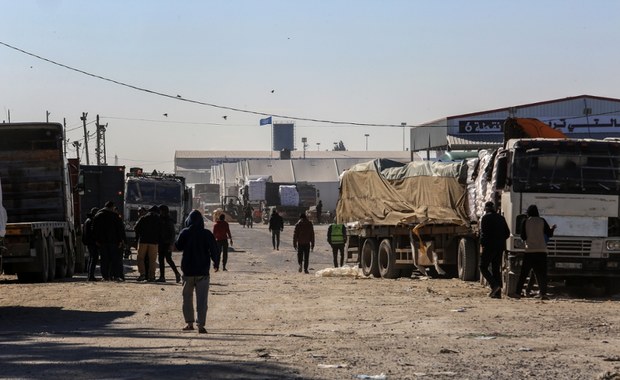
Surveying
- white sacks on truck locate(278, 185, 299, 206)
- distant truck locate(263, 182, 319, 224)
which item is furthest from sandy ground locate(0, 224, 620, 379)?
white sacks on truck locate(278, 185, 299, 206)

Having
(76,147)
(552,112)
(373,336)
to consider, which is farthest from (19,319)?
(76,147)

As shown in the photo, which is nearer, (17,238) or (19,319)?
(19,319)

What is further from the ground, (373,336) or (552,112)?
(552,112)

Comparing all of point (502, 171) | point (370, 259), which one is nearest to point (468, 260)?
point (370, 259)

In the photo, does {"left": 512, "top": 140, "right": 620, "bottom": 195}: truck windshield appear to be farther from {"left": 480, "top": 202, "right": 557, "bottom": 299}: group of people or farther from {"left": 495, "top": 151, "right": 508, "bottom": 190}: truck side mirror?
{"left": 480, "top": 202, "right": 557, "bottom": 299}: group of people

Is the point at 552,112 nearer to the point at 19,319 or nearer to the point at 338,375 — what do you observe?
the point at 19,319

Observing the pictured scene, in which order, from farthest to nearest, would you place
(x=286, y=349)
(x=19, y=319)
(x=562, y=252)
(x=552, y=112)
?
(x=552, y=112) → (x=562, y=252) → (x=19, y=319) → (x=286, y=349)

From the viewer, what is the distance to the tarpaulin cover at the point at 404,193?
30.1 m

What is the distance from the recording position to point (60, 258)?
30.8 meters

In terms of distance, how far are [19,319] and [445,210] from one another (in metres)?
13.4

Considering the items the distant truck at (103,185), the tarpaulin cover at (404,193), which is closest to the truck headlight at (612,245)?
the tarpaulin cover at (404,193)

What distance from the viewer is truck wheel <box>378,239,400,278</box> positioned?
30.8 metres

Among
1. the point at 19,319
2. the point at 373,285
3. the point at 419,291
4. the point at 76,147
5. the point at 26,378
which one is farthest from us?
the point at 76,147

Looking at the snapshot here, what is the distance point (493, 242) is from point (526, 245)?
77 cm
